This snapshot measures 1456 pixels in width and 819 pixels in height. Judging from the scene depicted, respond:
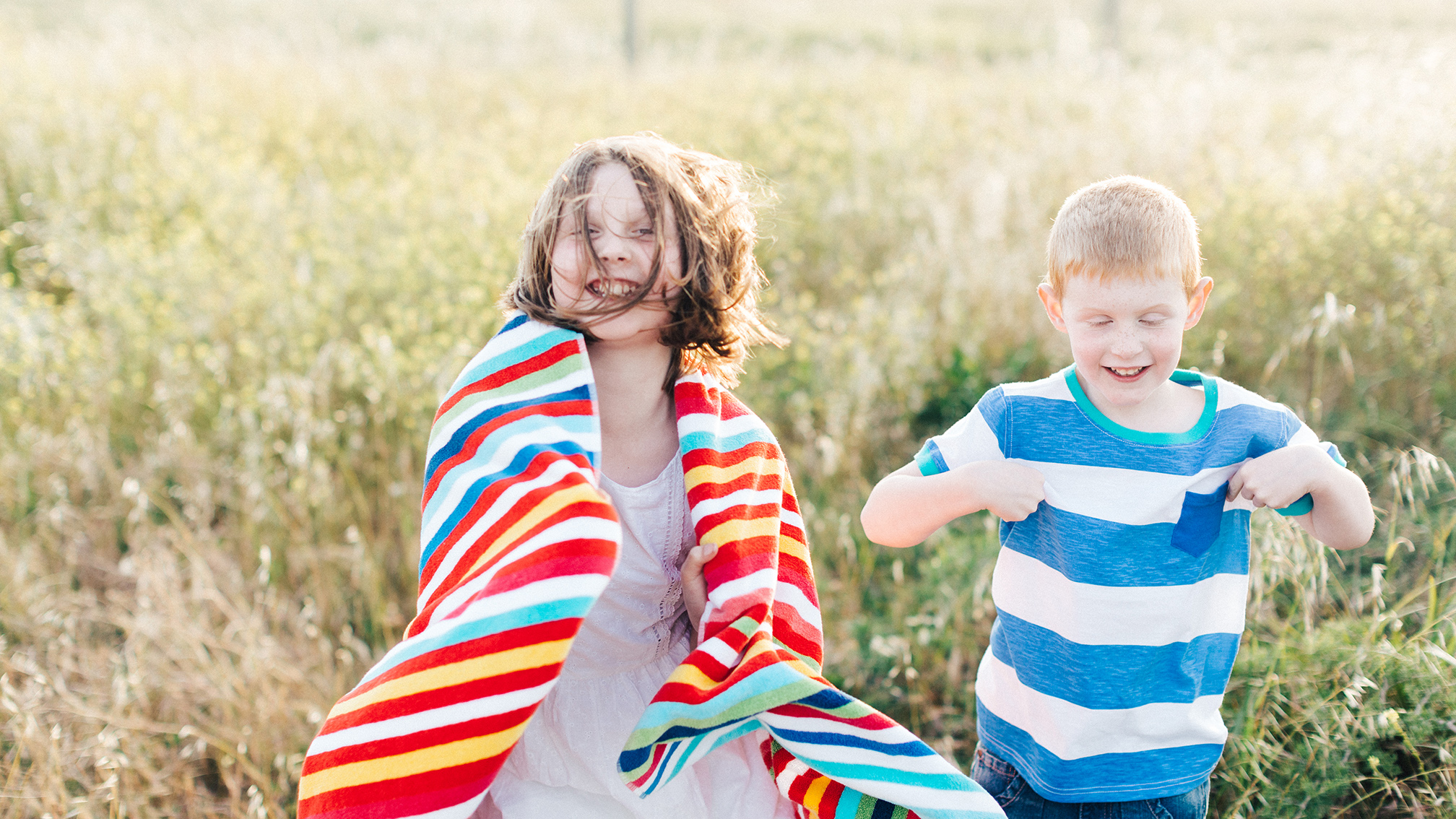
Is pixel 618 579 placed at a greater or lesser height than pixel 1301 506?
lesser

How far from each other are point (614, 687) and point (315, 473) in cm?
178

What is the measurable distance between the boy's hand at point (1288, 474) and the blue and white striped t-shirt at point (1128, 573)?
0.22 feet

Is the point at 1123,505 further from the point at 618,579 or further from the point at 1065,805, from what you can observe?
the point at 618,579

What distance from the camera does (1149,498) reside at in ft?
5.00

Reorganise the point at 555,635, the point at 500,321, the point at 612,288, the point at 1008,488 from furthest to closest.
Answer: the point at 500,321
the point at 612,288
the point at 1008,488
the point at 555,635

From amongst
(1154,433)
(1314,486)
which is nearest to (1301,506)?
(1314,486)

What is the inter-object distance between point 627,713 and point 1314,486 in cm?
113

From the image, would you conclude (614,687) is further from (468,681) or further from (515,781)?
(468,681)

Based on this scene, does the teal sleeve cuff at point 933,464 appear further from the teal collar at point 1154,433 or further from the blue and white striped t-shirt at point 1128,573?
the teal collar at point 1154,433

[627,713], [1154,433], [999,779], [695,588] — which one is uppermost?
[1154,433]

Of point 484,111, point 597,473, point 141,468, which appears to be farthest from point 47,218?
point 597,473

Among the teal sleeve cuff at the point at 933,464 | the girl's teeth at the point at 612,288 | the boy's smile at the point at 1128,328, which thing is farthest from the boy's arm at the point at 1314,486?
the girl's teeth at the point at 612,288

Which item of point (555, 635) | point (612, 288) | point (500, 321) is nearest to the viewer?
point (555, 635)

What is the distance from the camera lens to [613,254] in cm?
160
